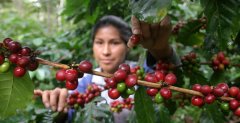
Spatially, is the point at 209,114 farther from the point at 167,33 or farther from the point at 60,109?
the point at 60,109

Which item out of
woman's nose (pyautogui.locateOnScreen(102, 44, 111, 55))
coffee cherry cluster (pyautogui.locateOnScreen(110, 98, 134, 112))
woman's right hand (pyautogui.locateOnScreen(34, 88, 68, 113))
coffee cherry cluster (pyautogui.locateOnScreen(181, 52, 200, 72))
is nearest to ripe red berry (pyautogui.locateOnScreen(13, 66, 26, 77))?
woman's right hand (pyautogui.locateOnScreen(34, 88, 68, 113))

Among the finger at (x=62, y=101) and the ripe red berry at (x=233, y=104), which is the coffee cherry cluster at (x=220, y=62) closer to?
the ripe red berry at (x=233, y=104)

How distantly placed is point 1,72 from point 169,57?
0.88 metres

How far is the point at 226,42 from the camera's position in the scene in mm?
828

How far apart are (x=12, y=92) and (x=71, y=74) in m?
0.23

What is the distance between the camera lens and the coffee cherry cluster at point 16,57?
832mm

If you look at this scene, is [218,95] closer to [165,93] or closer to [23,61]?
[165,93]

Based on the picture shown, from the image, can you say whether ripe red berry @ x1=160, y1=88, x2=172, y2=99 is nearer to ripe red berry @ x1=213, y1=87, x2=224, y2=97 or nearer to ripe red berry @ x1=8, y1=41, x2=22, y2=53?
ripe red berry @ x1=213, y1=87, x2=224, y2=97

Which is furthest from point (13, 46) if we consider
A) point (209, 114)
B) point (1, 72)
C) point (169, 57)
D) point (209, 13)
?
point (169, 57)

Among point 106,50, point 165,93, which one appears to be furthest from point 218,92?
point 106,50

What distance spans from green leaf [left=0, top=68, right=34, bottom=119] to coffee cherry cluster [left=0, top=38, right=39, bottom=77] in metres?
0.05

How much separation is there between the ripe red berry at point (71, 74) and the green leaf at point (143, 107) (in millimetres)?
262

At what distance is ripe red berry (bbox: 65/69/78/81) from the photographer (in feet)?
2.67

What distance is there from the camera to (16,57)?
840 millimetres
